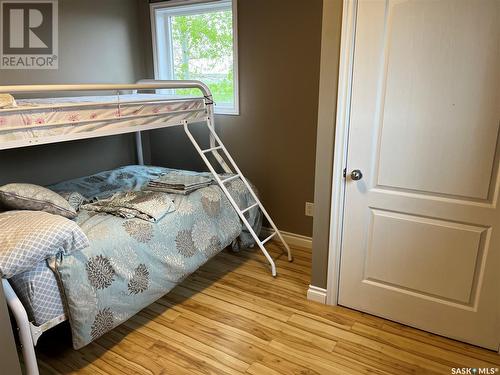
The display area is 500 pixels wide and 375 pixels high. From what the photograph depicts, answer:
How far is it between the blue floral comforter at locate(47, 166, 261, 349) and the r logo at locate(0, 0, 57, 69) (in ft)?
3.38

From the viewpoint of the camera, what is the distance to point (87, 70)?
3.33 m

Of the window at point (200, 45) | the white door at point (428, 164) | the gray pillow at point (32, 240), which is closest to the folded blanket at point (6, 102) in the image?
the gray pillow at point (32, 240)

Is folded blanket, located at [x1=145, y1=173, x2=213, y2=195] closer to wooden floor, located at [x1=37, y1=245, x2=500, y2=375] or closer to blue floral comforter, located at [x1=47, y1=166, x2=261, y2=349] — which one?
blue floral comforter, located at [x1=47, y1=166, x2=261, y2=349]

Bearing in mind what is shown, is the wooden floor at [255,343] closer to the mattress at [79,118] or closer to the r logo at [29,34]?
the mattress at [79,118]

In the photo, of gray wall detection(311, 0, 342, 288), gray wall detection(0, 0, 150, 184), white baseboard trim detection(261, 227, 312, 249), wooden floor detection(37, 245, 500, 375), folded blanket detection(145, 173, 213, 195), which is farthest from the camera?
white baseboard trim detection(261, 227, 312, 249)

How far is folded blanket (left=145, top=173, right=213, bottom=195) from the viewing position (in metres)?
2.58

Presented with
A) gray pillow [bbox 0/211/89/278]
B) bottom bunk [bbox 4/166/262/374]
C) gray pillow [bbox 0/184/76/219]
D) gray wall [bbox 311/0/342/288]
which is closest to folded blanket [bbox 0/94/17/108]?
gray pillow [bbox 0/184/76/219]

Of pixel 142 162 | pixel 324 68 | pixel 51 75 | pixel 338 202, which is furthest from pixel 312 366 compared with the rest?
pixel 51 75

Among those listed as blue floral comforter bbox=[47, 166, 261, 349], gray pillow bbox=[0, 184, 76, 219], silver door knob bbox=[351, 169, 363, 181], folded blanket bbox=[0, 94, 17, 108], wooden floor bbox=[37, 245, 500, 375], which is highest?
folded blanket bbox=[0, 94, 17, 108]

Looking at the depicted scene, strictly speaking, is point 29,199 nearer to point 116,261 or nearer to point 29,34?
point 116,261

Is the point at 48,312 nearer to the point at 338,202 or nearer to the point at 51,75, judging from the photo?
the point at 338,202

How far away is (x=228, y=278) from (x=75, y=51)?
7.59ft

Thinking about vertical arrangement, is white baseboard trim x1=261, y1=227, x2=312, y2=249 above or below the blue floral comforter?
below

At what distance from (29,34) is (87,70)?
510mm
